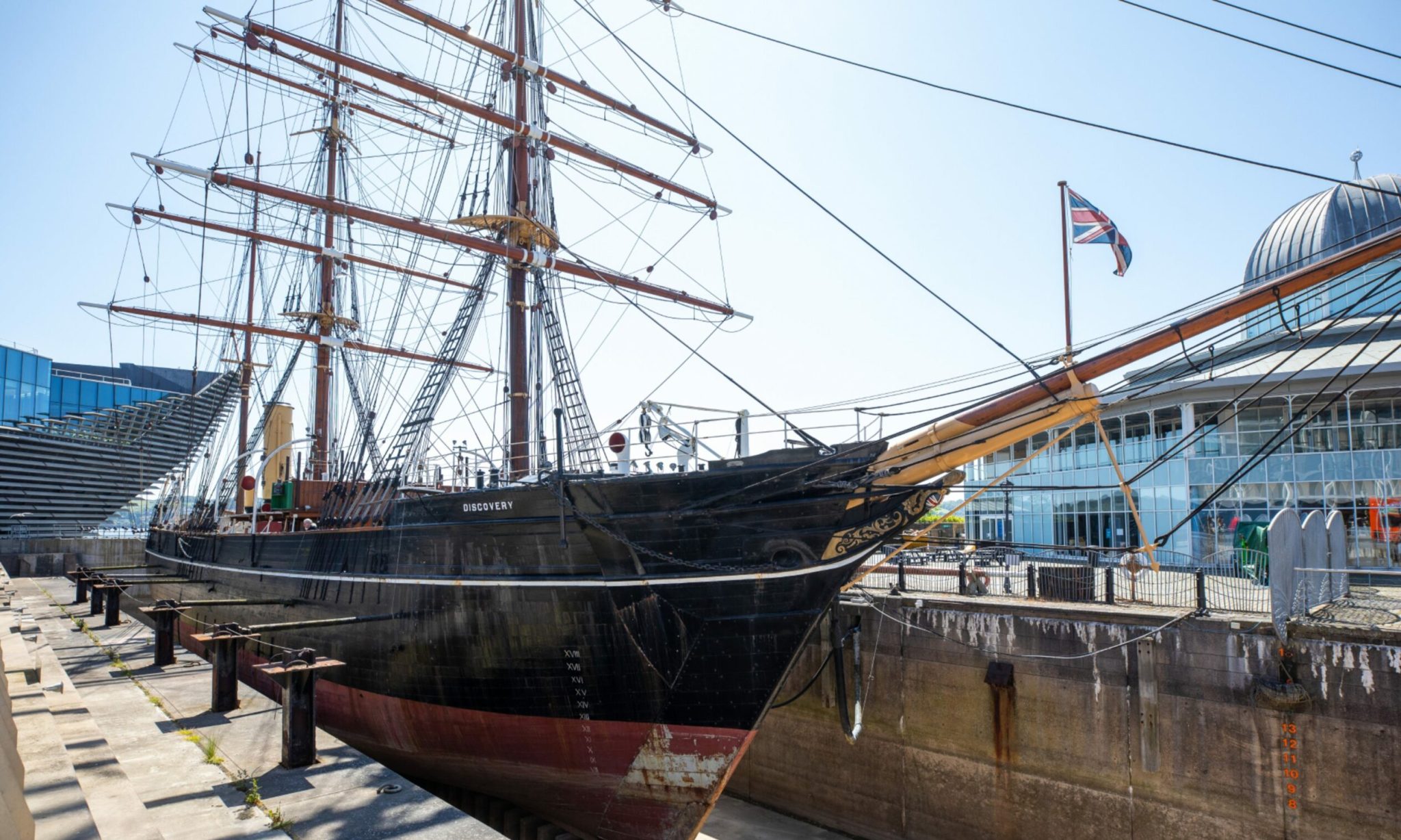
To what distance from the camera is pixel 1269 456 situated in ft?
51.2

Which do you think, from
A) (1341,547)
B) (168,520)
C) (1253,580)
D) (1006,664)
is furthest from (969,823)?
(168,520)

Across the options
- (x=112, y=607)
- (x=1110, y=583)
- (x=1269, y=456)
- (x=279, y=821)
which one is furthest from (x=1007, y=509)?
(x=112, y=607)

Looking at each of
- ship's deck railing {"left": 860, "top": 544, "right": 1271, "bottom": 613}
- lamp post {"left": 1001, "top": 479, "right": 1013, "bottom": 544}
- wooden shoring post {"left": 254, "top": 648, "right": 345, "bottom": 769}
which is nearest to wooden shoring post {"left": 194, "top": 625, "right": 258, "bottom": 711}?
wooden shoring post {"left": 254, "top": 648, "right": 345, "bottom": 769}

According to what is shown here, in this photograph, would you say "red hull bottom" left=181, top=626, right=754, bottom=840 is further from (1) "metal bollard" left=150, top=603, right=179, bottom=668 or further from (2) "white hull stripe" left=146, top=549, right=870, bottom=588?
(1) "metal bollard" left=150, top=603, right=179, bottom=668

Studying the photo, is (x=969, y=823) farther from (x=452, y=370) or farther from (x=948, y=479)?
(x=452, y=370)

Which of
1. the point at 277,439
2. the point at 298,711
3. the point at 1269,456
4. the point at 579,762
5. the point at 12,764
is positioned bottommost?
the point at 579,762

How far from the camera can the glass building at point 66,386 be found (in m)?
40.7

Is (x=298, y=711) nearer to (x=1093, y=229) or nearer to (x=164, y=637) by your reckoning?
(x=164, y=637)

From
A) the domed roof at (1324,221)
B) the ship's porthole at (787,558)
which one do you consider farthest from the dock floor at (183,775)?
the domed roof at (1324,221)

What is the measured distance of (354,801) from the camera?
20.8 feet

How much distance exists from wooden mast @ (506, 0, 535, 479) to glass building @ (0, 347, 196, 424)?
34.5m

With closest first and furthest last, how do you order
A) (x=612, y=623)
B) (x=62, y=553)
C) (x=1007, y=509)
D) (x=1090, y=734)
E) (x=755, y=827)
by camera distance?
(x=612, y=623)
(x=1090, y=734)
(x=755, y=827)
(x=1007, y=509)
(x=62, y=553)

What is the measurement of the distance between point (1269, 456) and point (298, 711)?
673 inches

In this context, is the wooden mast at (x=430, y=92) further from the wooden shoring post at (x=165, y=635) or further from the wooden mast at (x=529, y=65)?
the wooden shoring post at (x=165, y=635)
